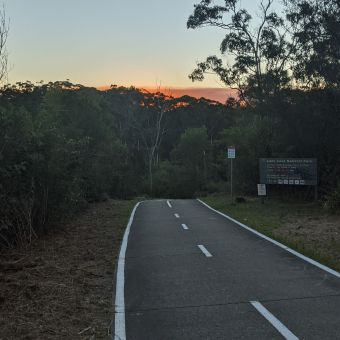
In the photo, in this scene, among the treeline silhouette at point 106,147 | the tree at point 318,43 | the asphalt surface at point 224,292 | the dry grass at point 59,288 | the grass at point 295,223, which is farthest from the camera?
the tree at point 318,43

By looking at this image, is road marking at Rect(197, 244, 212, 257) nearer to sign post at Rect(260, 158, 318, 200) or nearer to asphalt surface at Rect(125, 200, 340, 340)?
asphalt surface at Rect(125, 200, 340, 340)

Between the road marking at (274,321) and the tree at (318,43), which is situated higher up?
the tree at (318,43)

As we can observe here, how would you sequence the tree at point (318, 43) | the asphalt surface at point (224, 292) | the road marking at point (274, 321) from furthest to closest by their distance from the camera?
the tree at point (318, 43) → the asphalt surface at point (224, 292) → the road marking at point (274, 321)

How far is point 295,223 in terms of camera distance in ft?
61.4

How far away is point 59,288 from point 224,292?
9.90 feet

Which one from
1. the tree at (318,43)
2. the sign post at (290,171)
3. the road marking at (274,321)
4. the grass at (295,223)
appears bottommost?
the grass at (295,223)

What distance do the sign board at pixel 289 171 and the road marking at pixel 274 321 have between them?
1858cm

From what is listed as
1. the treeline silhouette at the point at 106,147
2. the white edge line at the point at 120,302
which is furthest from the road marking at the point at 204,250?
the treeline silhouette at the point at 106,147

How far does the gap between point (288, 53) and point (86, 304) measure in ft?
96.2

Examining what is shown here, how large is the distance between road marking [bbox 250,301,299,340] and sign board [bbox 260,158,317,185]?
61.0ft

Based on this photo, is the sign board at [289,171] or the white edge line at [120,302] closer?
the white edge line at [120,302]

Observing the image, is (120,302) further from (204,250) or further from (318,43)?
(318,43)

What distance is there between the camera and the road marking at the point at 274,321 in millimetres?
6220

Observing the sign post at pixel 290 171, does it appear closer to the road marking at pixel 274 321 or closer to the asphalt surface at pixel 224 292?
the asphalt surface at pixel 224 292
